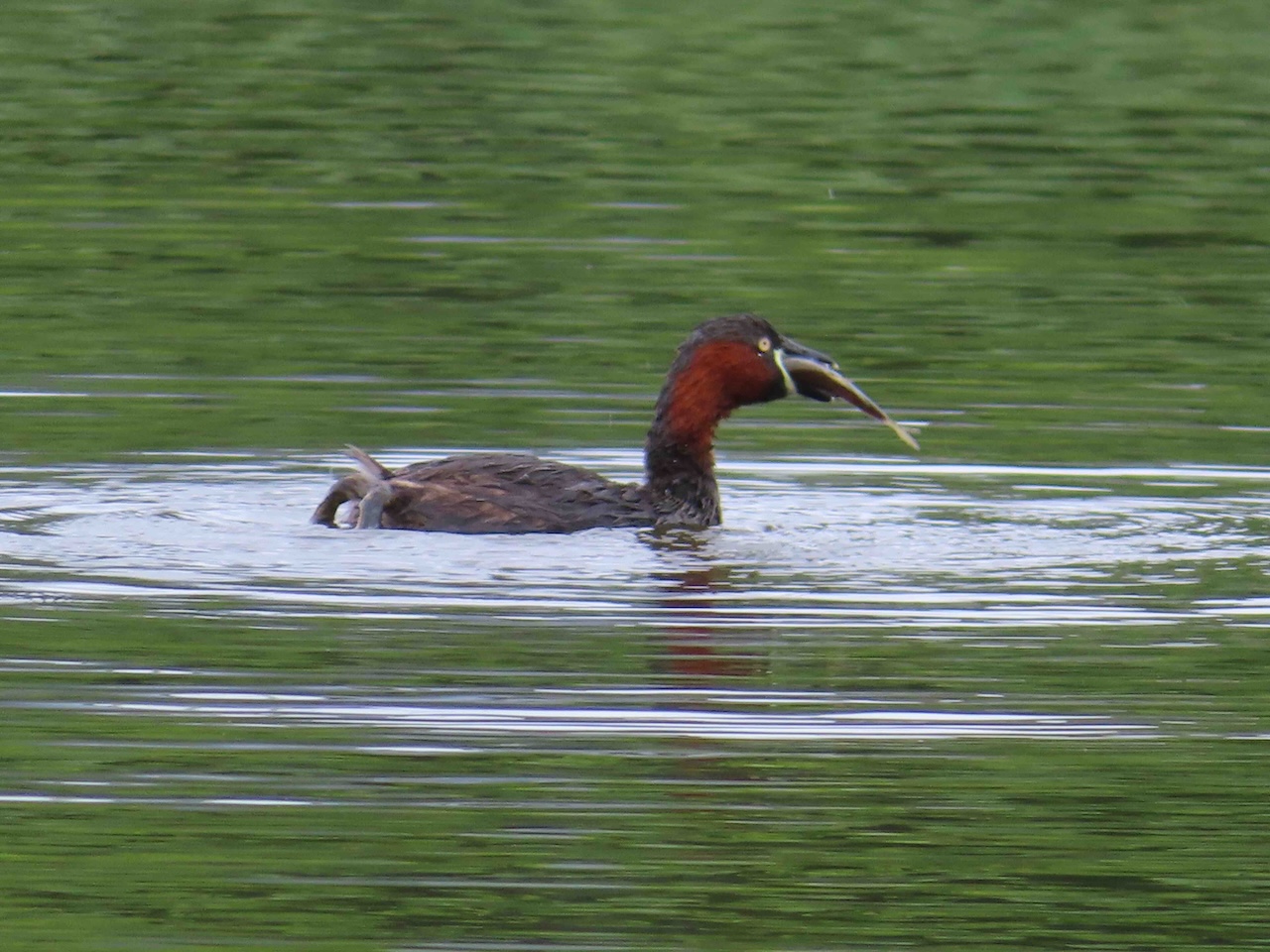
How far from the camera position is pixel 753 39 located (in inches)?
1025

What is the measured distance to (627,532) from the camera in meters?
10.9

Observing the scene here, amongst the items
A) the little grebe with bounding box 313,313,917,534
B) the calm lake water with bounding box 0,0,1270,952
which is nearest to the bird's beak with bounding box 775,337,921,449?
the little grebe with bounding box 313,313,917,534

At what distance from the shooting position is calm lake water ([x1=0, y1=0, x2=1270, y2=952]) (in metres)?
7.08

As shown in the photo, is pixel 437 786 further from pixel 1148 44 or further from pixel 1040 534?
pixel 1148 44

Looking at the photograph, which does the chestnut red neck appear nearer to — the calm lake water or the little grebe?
the little grebe

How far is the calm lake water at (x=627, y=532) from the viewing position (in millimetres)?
7078

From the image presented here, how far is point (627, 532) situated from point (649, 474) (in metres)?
0.56

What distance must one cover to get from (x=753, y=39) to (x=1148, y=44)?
11.1ft

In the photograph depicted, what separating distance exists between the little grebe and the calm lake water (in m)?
0.18

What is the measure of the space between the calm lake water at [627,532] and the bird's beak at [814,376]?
0.39 m

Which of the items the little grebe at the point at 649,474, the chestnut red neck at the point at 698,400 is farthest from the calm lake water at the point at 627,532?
the chestnut red neck at the point at 698,400

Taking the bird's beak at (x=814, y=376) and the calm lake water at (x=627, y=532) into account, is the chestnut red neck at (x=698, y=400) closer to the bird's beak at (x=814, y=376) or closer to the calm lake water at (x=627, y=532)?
the bird's beak at (x=814, y=376)

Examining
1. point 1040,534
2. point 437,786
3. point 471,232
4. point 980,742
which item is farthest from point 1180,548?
point 471,232

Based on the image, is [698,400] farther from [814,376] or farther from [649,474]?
[814,376]
